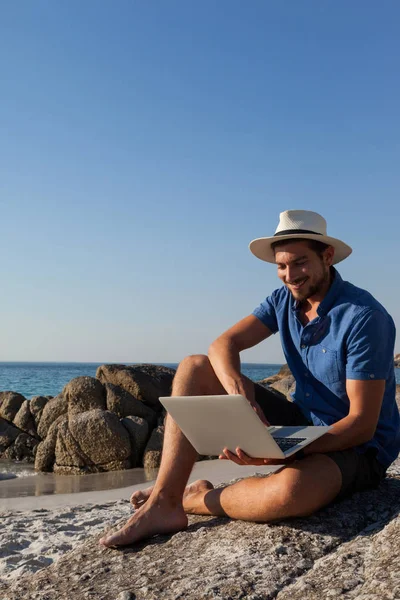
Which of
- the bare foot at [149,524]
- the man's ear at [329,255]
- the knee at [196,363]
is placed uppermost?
the man's ear at [329,255]

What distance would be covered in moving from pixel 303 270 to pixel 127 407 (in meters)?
6.97

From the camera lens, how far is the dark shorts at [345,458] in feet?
11.2

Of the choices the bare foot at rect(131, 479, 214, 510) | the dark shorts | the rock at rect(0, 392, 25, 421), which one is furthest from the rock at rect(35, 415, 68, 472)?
the dark shorts

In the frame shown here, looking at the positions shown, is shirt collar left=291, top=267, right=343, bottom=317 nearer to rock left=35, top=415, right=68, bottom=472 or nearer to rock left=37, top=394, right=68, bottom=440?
rock left=35, top=415, right=68, bottom=472

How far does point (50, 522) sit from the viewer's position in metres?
5.02

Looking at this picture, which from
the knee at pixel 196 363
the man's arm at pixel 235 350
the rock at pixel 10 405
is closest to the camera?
the man's arm at pixel 235 350

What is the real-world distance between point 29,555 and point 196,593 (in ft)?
5.85

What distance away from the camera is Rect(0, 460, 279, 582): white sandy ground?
4.04m

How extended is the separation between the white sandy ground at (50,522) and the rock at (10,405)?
16.5 feet

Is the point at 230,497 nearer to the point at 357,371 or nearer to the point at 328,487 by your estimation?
the point at 328,487

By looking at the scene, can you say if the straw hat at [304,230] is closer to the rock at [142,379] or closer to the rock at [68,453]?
the rock at [68,453]

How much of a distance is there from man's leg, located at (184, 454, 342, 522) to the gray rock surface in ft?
0.22

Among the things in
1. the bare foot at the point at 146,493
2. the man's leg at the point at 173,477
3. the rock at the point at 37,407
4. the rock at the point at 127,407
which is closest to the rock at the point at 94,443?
the rock at the point at 127,407

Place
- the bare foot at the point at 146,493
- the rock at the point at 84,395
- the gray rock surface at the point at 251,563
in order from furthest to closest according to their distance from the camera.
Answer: the rock at the point at 84,395
the bare foot at the point at 146,493
the gray rock surface at the point at 251,563
